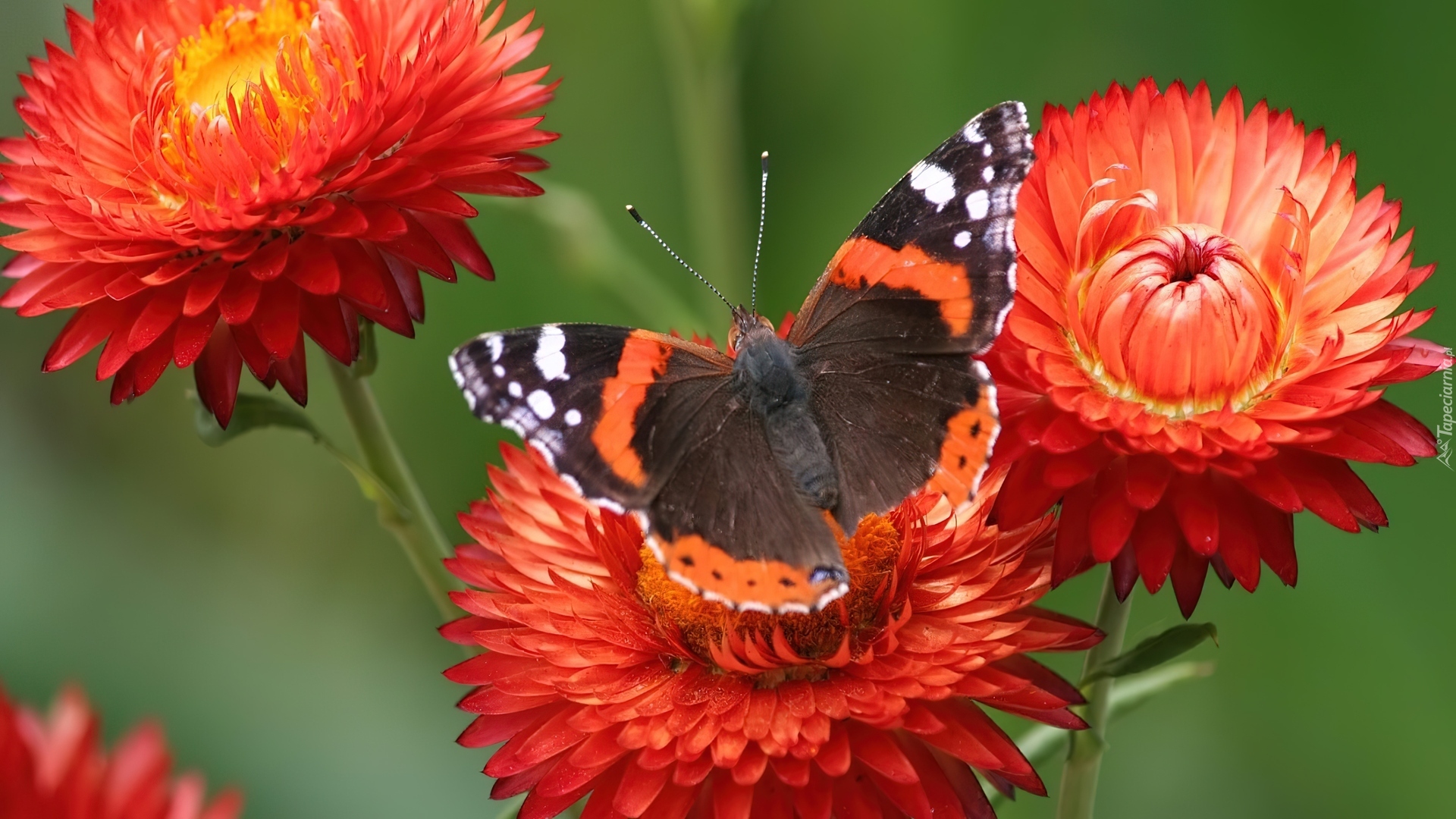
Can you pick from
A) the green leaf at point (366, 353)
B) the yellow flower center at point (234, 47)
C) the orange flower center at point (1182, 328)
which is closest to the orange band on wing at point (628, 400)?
the green leaf at point (366, 353)

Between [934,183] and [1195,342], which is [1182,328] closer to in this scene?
[1195,342]

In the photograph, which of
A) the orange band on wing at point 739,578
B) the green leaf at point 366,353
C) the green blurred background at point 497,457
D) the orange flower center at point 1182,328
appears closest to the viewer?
the orange band on wing at point 739,578

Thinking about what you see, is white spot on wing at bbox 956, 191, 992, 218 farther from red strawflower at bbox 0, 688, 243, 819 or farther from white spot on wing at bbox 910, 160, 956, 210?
red strawflower at bbox 0, 688, 243, 819

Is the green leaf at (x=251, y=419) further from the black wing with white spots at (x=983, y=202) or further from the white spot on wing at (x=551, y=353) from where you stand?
the black wing with white spots at (x=983, y=202)

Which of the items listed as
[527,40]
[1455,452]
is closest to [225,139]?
[527,40]

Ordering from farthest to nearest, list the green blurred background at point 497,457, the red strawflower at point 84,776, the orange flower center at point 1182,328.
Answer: the green blurred background at point 497,457 < the orange flower center at point 1182,328 < the red strawflower at point 84,776

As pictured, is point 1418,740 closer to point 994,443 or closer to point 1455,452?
point 1455,452

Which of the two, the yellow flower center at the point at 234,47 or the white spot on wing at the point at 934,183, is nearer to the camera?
the white spot on wing at the point at 934,183
